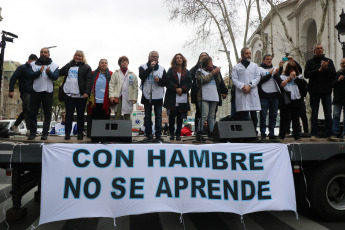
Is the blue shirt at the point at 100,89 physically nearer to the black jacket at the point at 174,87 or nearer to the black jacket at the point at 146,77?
the black jacket at the point at 146,77

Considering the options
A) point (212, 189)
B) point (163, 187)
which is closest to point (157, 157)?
point (163, 187)

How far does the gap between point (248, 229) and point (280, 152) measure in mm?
1165

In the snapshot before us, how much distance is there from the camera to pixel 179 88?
5.92 meters

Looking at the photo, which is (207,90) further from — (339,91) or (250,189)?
(339,91)

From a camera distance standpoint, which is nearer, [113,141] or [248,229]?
[248,229]

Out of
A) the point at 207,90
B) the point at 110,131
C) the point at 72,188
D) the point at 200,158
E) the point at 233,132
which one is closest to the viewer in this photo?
the point at 72,188

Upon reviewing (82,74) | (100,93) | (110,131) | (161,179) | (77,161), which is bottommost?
(161,179)

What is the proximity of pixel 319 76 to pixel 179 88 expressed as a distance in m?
2.91

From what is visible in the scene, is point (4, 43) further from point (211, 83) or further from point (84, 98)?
point (211, 83)

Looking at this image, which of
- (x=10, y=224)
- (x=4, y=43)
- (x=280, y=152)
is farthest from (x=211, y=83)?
(x=4, y=43)

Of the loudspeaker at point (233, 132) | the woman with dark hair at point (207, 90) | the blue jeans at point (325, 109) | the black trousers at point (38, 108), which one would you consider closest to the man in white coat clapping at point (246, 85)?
the woman with dark hair at point (207, 90)

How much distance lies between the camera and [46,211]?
364 cm

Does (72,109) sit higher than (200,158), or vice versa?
(72,109)

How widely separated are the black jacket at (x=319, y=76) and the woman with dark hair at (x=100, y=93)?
4103 mm
